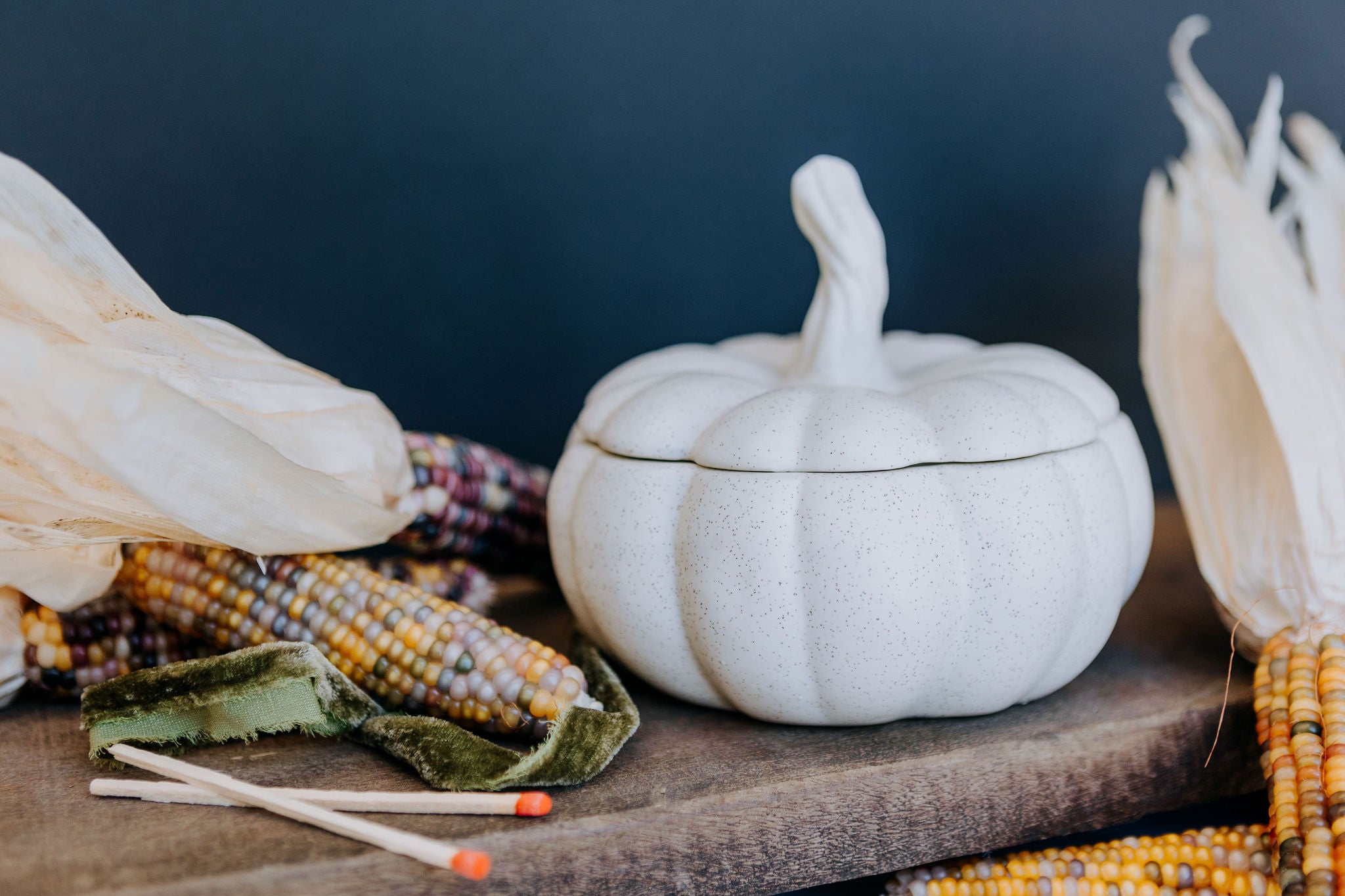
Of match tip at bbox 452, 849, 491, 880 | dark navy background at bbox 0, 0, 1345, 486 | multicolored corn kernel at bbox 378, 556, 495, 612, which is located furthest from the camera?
dark navy background at bbox 0, 0, 1345, 486

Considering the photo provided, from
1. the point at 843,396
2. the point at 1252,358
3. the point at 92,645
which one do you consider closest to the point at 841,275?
the point at 843,396

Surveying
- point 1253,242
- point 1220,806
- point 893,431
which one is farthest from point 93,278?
point 1220,806

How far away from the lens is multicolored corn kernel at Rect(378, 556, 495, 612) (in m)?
0.85

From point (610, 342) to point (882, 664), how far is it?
1.97 ft

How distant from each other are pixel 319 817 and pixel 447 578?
0.33 metres

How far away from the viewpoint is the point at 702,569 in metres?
0.67

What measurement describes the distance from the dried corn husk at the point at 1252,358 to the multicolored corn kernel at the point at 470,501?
0.59 metres

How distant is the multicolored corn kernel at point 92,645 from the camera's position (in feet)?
2.40

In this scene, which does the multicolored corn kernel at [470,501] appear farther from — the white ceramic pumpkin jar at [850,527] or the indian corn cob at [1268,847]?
the indian corn cob at [1268,847]

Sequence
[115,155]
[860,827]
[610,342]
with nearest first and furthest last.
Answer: [860,827] → [115,155] → [610,342]

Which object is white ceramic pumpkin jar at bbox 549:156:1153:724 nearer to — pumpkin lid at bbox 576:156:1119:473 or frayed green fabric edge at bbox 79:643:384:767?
pumpkin lid at bbox 576:156:1119:473

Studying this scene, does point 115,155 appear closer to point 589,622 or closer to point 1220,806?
point 589,622

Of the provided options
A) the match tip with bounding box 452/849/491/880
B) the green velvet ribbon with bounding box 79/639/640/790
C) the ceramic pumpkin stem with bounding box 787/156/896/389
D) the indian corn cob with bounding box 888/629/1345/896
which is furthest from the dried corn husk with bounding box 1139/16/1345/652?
the match tip with bounding box 452/849/491/880

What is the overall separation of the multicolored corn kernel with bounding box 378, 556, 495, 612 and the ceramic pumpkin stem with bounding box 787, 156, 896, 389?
0.35m
